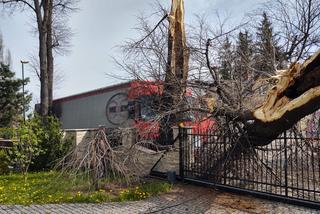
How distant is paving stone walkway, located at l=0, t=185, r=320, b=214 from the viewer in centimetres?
694

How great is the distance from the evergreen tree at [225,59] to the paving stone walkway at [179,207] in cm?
312

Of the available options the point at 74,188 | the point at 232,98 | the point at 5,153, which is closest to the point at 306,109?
the point at 232,98

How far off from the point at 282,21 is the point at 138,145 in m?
7.17

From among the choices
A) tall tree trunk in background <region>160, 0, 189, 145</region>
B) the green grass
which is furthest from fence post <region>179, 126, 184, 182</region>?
the green grass

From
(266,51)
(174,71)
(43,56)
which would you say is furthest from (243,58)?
(43,56)

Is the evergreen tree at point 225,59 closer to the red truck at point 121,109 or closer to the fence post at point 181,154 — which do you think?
the red truck at point 121,109

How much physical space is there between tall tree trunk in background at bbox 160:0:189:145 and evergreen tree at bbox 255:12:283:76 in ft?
6.67

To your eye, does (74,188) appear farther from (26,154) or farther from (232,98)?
(232,98)

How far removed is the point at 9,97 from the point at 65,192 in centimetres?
2805

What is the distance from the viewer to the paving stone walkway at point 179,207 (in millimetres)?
6941

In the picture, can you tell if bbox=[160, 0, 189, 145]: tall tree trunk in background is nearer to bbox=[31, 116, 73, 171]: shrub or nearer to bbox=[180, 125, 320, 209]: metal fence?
A: bbox=[180, 125, 320, 209]: metal fence

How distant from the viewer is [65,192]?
8555mm

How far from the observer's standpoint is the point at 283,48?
12781 millimetres

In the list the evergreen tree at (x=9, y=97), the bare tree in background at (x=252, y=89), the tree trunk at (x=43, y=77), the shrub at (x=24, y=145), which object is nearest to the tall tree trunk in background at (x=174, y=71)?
the bare tree in background at (x=252, y=89)
